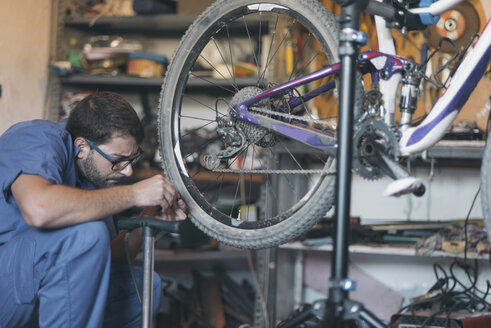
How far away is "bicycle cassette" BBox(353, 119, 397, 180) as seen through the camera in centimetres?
119

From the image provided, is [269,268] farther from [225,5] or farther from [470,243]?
[225,5]

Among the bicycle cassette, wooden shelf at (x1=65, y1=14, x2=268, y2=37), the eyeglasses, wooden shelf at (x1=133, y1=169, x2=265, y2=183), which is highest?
wooden shelf at (x1=65, y1=14, x2=268, y2=37)

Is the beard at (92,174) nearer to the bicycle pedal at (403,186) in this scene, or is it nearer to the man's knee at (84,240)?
the man's knee at (84,240)

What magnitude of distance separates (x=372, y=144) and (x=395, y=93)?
0.17m

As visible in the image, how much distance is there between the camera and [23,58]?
2727mm

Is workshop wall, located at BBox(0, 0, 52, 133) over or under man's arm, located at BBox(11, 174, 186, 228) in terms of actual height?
over

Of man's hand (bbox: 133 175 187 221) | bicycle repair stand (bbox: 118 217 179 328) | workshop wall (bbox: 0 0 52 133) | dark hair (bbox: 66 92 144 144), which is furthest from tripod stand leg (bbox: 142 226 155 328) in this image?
workshop wall (bbox: 0 0 52 133)

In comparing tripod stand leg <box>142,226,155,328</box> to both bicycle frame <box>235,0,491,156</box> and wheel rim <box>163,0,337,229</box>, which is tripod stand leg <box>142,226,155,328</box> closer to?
bicycle frame <box>235,0,491,156</box>

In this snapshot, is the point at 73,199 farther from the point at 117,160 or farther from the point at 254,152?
the point at 254,152

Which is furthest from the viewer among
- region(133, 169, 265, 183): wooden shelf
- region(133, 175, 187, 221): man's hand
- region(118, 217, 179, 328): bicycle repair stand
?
region(133, 169, 265, 183): wooden shelf

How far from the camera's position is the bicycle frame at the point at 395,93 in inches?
46.2

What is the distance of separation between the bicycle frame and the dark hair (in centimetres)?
45

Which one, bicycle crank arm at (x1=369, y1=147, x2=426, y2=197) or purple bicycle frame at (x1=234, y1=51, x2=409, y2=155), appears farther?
purple bicycle frame at (x1=234, y1=51, x2=409, y2=155)

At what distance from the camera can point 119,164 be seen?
1739 millimetres
